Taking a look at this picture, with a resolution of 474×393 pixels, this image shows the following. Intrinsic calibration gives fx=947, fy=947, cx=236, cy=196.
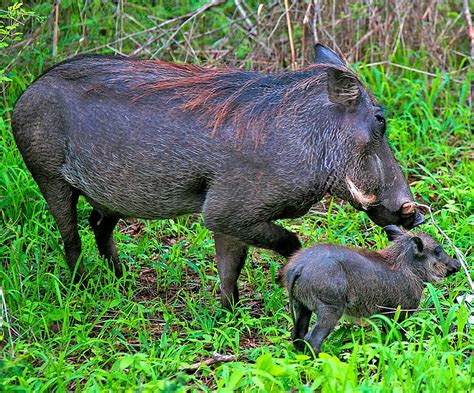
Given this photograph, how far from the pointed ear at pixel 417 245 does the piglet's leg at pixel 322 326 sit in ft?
2.20

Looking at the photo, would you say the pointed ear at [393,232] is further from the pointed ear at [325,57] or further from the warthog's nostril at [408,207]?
the pointed ear at [325,57]

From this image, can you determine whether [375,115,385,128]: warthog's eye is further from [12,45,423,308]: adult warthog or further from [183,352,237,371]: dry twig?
[183,352,237,371]: dry twig

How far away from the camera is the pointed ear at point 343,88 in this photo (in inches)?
202

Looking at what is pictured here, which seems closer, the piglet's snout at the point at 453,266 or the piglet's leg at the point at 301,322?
the piglet's leg at the point at 301,322

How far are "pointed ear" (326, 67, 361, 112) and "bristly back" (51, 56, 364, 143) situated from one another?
14 millimetres

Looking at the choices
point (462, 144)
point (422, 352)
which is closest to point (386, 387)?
point (422, 352)

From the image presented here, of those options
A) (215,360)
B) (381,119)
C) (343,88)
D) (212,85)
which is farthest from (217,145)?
(215,360)

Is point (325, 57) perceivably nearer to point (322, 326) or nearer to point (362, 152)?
point (362, 152)

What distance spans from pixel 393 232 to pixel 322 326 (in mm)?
872

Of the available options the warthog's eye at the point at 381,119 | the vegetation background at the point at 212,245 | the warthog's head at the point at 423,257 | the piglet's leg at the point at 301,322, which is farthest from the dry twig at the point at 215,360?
the warthog's eye at the point at 381,119

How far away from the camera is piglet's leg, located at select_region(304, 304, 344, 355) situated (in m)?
4.64

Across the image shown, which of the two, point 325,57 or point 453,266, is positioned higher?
point 325,57

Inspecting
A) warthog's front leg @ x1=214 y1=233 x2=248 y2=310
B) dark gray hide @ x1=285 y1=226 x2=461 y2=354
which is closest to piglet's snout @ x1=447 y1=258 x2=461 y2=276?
dark gray hide @ x1=285 y1=226 x2=461 y2=354

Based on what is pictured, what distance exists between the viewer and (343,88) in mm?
5188
